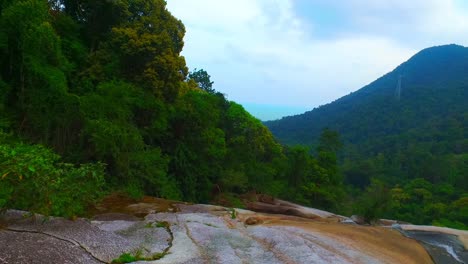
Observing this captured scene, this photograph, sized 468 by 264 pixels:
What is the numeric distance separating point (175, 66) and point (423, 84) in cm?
17729

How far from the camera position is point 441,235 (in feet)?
85.6

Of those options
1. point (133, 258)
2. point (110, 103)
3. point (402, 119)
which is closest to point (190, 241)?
point (133, 258)

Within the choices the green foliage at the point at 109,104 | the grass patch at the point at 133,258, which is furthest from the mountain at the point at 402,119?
the grass patch at the point at 133,258

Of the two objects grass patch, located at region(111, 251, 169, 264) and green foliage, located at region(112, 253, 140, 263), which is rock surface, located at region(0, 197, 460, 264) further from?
green foliage, located at region(112, 253, 140, 263)

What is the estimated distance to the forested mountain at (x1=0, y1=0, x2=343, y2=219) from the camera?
85.0ft

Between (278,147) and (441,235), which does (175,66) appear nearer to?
(441,235)

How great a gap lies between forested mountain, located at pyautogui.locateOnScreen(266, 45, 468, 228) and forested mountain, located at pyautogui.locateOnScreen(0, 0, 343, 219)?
139 feet

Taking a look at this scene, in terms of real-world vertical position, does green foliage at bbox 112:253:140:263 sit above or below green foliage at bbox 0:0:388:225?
below

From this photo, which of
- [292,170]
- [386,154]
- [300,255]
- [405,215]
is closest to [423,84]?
[386,154]

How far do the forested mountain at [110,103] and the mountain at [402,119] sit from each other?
88935 mm

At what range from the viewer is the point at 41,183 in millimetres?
13227

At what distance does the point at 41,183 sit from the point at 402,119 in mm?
142641

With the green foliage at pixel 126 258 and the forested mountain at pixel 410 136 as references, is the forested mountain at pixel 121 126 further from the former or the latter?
the forested mountain at pixel 410 136

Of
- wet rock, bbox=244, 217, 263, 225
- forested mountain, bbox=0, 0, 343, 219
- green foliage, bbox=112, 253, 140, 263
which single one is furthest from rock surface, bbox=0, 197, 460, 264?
forested mountain, bbox=0, 0, 343, 219
